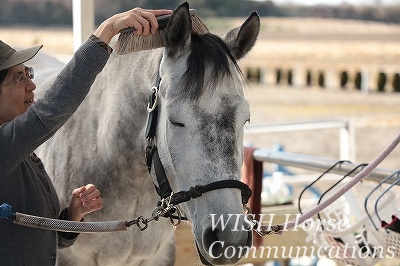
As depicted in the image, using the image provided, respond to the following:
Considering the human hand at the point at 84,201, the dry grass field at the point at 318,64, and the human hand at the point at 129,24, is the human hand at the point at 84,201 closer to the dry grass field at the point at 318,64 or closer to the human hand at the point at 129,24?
the human hand at the point at 129,24

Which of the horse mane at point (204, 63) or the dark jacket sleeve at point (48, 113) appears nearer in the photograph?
the dark jacket sleeve at point (48, 113)

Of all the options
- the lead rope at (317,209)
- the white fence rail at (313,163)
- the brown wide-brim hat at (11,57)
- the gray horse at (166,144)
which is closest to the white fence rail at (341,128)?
the white fence rail at (313,163)

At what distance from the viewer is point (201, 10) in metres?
44.3

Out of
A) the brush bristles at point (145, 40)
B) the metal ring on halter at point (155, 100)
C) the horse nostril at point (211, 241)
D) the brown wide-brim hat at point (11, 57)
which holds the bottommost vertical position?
the horse nostril at point (211, 241)

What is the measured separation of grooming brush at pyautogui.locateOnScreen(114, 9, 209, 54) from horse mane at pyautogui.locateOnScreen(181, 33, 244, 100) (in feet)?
0.29

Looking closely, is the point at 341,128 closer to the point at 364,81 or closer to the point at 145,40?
the point at 145,40

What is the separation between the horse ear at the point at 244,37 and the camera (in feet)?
7.36

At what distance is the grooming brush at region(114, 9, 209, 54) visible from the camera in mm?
2268

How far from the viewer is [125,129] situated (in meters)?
2.52

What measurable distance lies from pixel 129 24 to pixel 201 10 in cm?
4279

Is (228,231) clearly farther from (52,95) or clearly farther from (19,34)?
(19,34)

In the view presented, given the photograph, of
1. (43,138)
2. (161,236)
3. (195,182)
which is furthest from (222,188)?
(161,236)

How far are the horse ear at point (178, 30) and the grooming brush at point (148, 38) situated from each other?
10cm

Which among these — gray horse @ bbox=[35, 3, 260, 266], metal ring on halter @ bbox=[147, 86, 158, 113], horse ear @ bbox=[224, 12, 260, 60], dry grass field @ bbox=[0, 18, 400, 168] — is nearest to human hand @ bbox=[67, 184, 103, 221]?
gray horse @ bbox=[35, 3, 260, 266]
